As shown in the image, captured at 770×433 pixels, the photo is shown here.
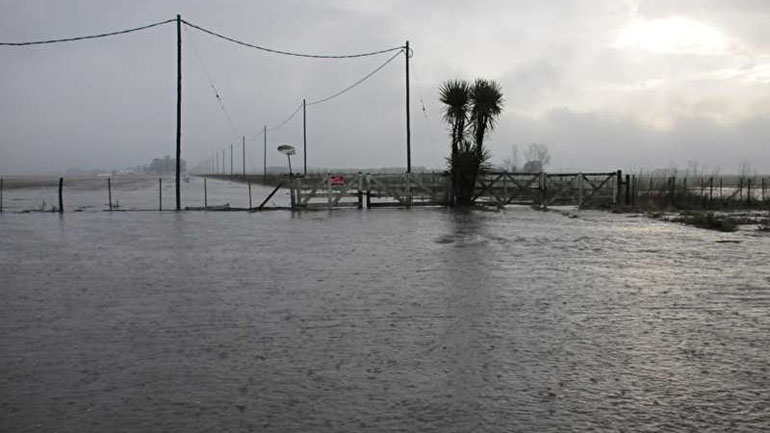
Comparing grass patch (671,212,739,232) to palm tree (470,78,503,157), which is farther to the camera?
palm tree (470,78,503,157)

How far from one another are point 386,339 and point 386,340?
0.04 metres

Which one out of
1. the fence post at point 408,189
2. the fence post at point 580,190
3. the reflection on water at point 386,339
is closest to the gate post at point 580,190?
the fence post at point 580,190

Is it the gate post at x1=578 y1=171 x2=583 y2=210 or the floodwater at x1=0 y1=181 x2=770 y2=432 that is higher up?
the gate post at x1=578 y1=171 x2=583 y2=210

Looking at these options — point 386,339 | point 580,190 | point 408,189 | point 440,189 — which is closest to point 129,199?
point 408,189

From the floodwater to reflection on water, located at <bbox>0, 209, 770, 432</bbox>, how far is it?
0.03m

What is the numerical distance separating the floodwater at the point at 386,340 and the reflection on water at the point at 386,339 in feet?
0.09

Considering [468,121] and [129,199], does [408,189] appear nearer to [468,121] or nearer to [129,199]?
[468,121]

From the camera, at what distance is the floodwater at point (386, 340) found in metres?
4.59

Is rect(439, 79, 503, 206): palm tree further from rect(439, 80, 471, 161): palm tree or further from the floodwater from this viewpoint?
the floodwater

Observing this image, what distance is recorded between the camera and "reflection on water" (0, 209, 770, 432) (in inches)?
181

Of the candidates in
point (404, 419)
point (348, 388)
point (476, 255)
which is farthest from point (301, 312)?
point (476, 255)

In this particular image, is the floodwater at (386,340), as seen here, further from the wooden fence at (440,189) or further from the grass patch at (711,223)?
the wooden fence at (440,189)

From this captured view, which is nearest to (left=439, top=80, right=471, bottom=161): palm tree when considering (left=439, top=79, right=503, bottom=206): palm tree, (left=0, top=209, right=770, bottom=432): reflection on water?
(left=439, top=79, right=503, bottom=206): palm tree

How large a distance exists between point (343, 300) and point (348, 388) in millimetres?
3544
